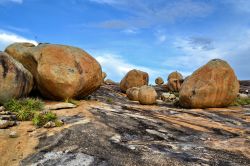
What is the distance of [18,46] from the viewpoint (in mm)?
23516

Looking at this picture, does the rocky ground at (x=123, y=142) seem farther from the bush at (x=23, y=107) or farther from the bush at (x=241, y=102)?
the bush at (x=241, y=102)

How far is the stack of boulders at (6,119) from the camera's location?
13511mm

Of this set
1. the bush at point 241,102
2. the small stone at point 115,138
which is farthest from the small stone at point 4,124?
the bush at point 241,102

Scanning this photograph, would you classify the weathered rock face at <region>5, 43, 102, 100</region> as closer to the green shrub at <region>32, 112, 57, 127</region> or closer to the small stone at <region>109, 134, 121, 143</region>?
the green shrub at <region>32, 112, 57, 127</region>

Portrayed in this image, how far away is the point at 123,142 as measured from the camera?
12.2 m

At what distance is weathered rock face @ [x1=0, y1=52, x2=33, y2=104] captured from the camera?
59.0 ft

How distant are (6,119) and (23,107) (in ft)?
6.90

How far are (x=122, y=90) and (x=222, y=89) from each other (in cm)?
1574

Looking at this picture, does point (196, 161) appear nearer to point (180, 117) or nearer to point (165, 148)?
point (165, 148)

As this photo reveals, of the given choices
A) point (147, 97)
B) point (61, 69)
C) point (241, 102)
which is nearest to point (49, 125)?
point (61, 69)

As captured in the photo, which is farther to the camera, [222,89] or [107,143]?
[222,89]

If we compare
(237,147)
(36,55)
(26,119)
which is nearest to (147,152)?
(237,147)

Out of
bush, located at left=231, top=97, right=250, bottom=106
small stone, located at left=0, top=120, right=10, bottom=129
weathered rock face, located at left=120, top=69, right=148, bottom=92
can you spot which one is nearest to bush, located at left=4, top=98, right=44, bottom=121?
small stone, located at left=0, top=120, right=10, bottom=129

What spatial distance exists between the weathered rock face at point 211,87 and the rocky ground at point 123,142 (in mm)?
7595
